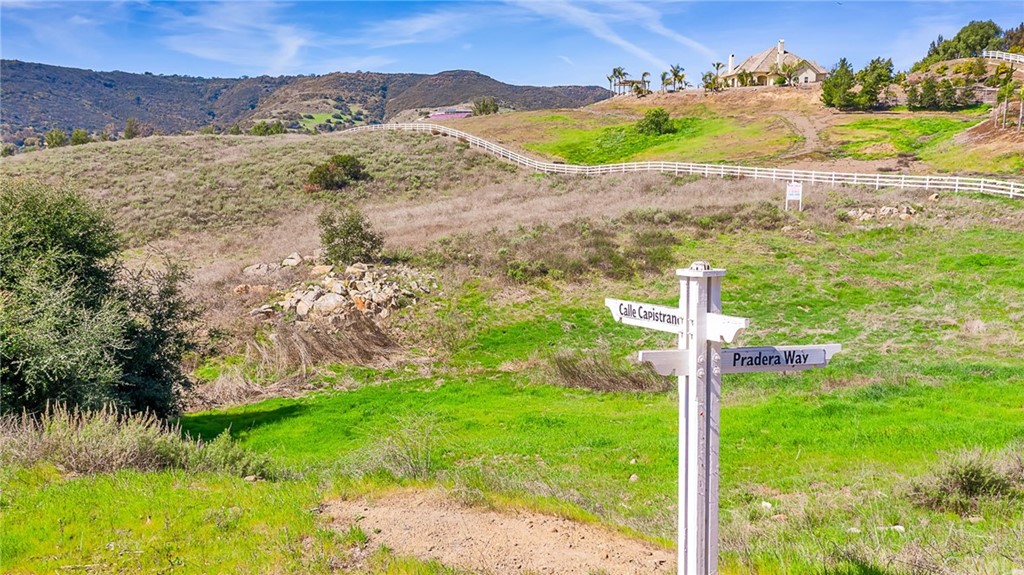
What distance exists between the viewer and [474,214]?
3722cm

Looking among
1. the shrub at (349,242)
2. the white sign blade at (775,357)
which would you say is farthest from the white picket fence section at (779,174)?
the white sign blade at (775,357)

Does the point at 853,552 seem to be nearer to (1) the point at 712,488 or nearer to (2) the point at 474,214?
(1) the point at 712,488

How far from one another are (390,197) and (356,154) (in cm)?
1193

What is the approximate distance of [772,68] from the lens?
89688 millimetres

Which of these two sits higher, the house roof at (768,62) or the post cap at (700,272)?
the house roof at (768,62)

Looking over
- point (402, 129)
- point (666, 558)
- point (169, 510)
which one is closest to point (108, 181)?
point (402, 129)

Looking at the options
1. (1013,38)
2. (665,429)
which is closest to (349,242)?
(665,429)

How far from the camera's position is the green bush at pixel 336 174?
48.9 meters

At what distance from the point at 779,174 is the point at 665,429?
1271 inches

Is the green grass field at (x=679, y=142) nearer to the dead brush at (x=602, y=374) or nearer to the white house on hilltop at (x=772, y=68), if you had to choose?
the white house on hilltop at (x=772, y=68)

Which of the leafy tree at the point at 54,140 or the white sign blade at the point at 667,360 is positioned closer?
the white sign blade at the point at 667,360

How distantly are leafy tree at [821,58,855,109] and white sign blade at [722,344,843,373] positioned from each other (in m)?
72.8

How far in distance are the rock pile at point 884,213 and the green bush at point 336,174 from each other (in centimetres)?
3468

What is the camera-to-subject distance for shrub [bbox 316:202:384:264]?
1045 inches
